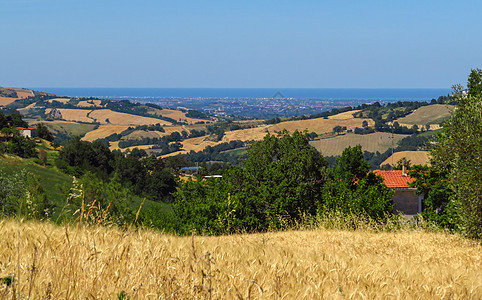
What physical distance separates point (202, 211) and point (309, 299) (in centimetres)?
2224

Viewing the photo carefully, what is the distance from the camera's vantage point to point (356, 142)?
16300 centimetres

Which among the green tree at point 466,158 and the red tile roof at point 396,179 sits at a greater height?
the green tree at point 466,158

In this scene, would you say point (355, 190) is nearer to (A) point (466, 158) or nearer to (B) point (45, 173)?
(A) point (466, 158)

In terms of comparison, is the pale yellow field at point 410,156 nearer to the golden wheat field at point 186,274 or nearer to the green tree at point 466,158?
the green tree at point 466,158

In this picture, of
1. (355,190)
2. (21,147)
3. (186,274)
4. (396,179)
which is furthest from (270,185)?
(21,147)

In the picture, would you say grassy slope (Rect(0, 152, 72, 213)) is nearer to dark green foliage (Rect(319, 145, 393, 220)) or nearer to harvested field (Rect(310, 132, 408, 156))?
dark green foliage (Rect(319, 145, 393, 220))

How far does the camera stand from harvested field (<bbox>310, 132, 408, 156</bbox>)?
155125 mm

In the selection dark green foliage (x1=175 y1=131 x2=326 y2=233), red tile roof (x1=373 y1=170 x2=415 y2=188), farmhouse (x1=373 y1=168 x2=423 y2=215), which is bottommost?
farmhouse (x1=373 y1=168 x2=423 y2=215)

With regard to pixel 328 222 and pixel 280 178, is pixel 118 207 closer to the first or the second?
pixel 280 178

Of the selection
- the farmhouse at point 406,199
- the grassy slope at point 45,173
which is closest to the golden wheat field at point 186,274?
the farmhouse at point 406,199

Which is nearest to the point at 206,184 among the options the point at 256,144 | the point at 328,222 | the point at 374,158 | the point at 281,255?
the point at 256,144

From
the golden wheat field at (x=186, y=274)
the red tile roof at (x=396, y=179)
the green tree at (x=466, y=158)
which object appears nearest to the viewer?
the golden wheat field at (x=186, y=274)

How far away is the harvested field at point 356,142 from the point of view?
155 m

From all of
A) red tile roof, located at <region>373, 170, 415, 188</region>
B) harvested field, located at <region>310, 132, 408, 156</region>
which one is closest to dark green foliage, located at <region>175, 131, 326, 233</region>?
red tile roof, located at <region>373, 170, 415, 188</region>
